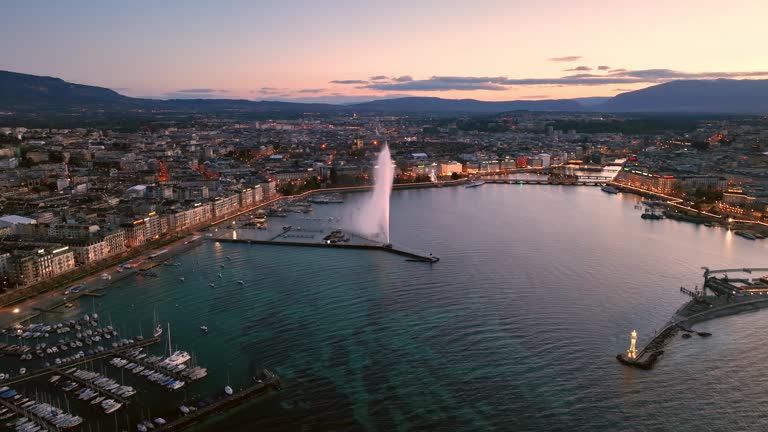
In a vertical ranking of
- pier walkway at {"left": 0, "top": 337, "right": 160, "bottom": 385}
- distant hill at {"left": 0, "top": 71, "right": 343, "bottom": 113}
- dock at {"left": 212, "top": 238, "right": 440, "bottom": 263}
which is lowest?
pier walkway at {"left": 0, "top": 337, "right": 160, "bottom": 385}

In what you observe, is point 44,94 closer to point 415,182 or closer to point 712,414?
point 415,182

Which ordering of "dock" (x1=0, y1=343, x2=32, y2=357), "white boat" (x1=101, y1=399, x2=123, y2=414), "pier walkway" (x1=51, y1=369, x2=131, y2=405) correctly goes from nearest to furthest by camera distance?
1. "white boat" (x1=101, y1=399, x2=123, y2=414)
2. "pier walkway" (x1=51, y1=369, x2=131, y2=405)
3. "dock" (x1=0, y1=343, x2=32, y2=357)

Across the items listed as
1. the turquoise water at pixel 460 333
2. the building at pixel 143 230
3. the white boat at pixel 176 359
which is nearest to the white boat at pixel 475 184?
the turquoise water at pixel 460 333

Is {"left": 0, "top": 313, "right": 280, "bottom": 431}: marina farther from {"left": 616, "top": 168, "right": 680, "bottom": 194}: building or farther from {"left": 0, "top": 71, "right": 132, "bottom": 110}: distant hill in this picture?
{"left": 0, "top": 71, "right": 132, "bottom": 110}: distant hill

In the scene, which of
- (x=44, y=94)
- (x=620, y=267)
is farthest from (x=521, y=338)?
(x=44, y=94)

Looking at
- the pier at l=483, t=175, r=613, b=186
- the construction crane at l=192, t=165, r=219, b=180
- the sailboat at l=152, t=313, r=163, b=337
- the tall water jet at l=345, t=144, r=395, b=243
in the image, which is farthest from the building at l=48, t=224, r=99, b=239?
the pier at l=483, t=175, r=613, b=186

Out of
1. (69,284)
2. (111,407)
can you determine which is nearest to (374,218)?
(69,284)
